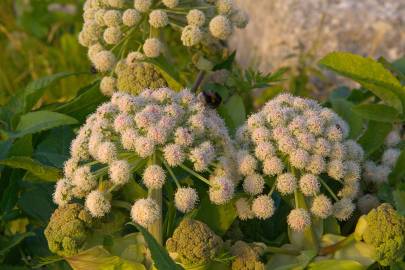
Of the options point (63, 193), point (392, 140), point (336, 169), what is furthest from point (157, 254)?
point (392, 140)

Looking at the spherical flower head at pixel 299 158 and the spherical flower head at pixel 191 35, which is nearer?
the spherical flower head at pixel 299 158

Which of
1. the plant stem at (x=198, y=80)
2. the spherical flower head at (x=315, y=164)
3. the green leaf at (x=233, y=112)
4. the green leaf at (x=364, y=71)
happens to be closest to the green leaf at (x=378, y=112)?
the green leaf at (x=364, y=71)

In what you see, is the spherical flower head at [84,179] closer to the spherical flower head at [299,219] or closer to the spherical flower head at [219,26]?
the spherical flower head at [299,219]

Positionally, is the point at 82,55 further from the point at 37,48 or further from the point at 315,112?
the point at 315,112

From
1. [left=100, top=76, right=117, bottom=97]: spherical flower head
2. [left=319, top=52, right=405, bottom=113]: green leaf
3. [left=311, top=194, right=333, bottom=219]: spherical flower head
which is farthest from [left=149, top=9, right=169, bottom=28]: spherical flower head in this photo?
[left=311, top=194, right=333, bottom=219]: spherical flower head

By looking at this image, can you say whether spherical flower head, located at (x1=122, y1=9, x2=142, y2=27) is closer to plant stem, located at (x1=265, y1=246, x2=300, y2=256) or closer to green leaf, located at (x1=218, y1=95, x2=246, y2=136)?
green leaf, located at (x1=218, y1=95, x2=246, y2=136)

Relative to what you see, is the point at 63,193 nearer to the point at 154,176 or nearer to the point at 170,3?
the point at 154,176

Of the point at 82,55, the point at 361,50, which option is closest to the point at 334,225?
the point at 361,50
